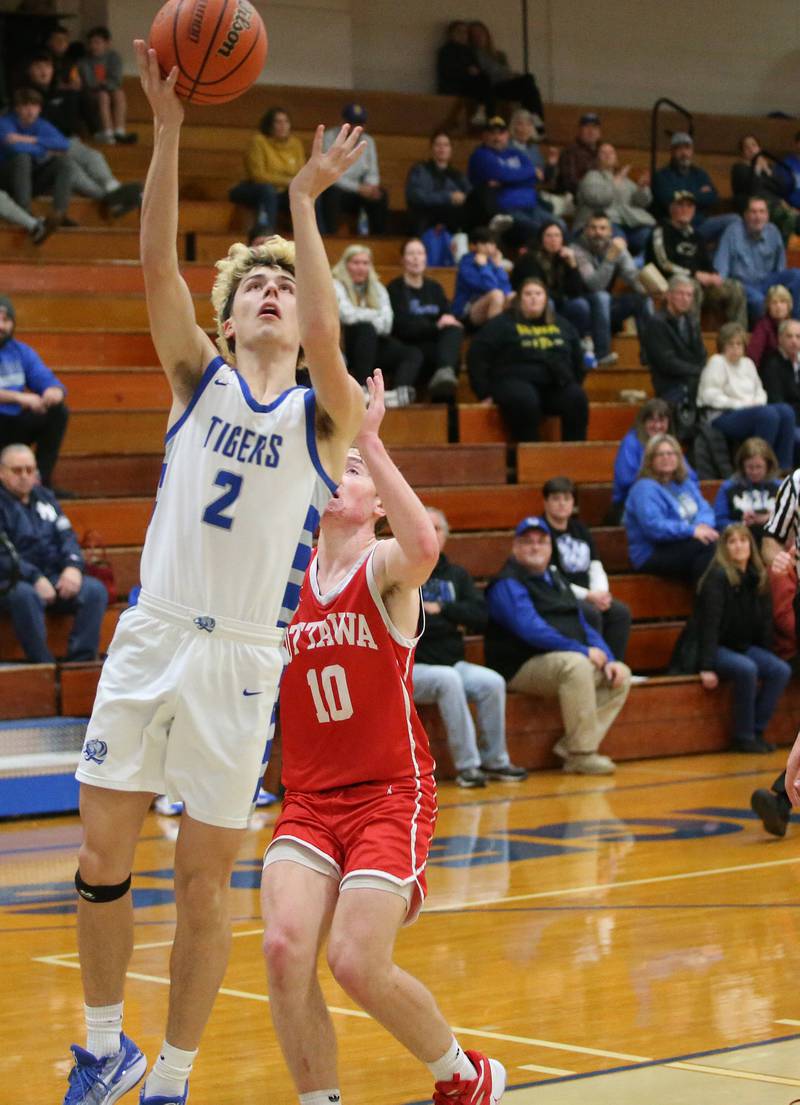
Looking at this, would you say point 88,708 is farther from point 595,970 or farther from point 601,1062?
point 601,1062

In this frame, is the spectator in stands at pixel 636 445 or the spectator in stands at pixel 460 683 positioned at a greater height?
the spectator in stands at pixel 636 445

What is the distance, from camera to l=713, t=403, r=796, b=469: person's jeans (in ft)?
44.4

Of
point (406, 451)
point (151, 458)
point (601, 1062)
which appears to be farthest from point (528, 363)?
point (601, 1062)

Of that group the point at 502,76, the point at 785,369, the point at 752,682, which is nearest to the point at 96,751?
the point at 752,682

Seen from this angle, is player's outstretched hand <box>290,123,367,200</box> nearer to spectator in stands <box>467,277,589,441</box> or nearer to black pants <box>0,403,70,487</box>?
black pants <box>0,403,70,487</box>

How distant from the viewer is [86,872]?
13.0ft

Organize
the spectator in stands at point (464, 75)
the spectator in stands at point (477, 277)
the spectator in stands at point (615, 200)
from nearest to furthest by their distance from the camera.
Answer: the spectator in stands at point (477, 277) → the spectator in stands at point (615, 200) → the spectator in stands at point (464, 75)

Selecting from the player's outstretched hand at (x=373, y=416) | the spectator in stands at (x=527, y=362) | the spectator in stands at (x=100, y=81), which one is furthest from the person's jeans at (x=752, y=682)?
the player's outstretched hand at (x=373, y=416)

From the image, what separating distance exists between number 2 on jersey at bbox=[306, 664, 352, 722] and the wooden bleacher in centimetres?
587

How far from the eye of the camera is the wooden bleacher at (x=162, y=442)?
36.3ft

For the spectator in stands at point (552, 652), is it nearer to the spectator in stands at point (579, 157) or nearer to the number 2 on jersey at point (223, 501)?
the number 2 on jersey at point (223, 501)

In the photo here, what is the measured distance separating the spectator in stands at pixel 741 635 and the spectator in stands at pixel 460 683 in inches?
71.2

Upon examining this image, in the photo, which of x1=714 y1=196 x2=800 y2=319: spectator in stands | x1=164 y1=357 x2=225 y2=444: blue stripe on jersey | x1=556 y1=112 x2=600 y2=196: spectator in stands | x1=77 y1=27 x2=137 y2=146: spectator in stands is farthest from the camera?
x1=556 y1=112 x2=600 y2=196: spectator in stands

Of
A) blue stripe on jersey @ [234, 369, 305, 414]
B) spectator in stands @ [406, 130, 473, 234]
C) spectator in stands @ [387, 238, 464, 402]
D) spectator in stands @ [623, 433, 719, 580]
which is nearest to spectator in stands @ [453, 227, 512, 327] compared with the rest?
spectator in stands @ [387, 238, 464, 402]
